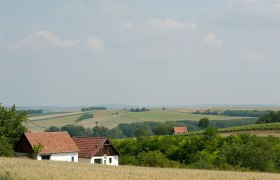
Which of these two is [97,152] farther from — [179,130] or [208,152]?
[179,130]

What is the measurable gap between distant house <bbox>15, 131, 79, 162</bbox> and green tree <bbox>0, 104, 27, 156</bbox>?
57.1 inches

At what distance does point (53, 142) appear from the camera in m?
57.0

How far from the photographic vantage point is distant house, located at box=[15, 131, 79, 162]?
2174 inches

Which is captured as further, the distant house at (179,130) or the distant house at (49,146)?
the distant house at (179,130)

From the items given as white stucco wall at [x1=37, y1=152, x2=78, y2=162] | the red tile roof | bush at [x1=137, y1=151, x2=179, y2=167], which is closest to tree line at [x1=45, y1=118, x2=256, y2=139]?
the red tile roof

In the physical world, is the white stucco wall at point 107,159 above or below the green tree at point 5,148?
below

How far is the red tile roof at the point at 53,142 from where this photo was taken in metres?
55.5

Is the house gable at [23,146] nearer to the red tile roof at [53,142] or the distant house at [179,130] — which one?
the red tile roof at [53,142]

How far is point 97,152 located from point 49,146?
6.41m

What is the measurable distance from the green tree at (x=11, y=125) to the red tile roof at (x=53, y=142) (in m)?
2.76

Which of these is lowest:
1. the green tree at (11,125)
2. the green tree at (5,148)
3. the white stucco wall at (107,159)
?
the white stucco wall at (107,159)

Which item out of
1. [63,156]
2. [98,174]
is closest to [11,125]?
[63,156]

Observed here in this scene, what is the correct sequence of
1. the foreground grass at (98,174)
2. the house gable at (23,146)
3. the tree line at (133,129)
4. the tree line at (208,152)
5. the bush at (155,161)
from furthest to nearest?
the tree line at (133,129) → the house gable at (23,146) → the bush at (155,161) → the tree line at (208,152) → the foreground grass at (98,174)

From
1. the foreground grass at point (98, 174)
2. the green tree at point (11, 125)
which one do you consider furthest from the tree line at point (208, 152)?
the green tree at point (11, 125)
